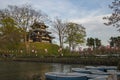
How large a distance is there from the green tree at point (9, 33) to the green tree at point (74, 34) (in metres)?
16.6

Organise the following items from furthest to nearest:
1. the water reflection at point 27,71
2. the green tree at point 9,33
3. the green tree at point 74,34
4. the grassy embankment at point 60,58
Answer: the green tree at point 74,34
the green tree at point 9,33
the grassy embankment at point 60,58
the water reflection at point 27,71

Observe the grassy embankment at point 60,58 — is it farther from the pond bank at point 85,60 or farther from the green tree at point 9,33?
the green tree at point 9,33

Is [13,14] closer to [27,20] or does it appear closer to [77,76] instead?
[27,20]

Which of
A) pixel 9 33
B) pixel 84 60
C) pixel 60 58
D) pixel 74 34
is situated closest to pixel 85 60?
pixel 84 60

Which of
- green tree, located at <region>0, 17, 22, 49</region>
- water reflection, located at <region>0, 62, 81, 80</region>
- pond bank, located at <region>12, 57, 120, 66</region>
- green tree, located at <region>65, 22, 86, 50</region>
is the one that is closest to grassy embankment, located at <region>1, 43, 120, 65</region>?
pond bank, located at <region>12, 57, 120, 66</region>

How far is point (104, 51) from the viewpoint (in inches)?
2635

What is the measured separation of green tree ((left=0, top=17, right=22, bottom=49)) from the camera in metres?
82.2

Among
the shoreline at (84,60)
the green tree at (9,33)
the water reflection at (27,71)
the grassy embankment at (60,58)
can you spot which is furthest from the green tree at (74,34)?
the water reflection at (27,71)

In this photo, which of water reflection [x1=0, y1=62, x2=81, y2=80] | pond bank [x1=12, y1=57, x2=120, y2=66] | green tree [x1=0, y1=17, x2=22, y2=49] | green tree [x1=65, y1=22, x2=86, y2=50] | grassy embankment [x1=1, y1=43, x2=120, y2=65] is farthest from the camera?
green tree [x1=65, y1=22, x2=86, y2=50]

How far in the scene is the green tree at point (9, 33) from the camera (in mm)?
82250

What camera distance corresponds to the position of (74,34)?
9356cm

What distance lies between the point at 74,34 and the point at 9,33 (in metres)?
22.2

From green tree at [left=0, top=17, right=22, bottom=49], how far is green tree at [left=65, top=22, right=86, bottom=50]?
16.6 m

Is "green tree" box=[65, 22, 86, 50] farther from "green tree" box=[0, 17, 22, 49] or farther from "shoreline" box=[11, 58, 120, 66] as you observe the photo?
"shoreline" box=[11, 58, 120, 66]
